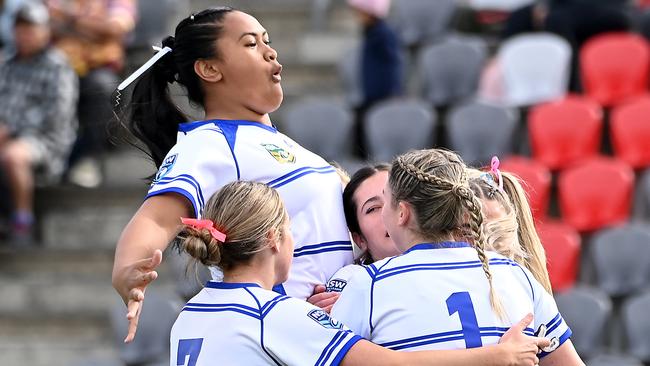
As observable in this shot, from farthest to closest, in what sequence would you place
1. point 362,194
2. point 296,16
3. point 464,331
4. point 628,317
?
point 296,16 < point 628,317 < point 362,194 < point 464,331

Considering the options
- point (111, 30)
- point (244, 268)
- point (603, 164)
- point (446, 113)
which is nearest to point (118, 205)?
point (111, 30)

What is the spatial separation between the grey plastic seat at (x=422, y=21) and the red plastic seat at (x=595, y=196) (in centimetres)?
188

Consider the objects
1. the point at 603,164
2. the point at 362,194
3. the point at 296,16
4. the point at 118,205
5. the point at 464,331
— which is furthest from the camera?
the point at 296,16

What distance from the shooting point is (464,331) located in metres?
3.02

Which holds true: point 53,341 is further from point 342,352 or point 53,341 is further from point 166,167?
point 342,352

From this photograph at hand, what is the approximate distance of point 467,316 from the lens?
3.02 meters

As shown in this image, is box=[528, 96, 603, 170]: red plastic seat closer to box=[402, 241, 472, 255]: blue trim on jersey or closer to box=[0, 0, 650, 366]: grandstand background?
box=[0, 0, 650, 366]: grandstand background

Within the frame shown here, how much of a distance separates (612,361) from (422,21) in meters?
3.51

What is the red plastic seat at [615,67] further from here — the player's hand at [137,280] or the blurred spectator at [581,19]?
the player's hand at [137,280]

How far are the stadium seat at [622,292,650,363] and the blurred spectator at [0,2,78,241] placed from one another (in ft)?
11.3

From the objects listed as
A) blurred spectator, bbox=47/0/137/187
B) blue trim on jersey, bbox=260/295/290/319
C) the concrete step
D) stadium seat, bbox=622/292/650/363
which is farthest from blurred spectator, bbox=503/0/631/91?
blue trim on jersey, bbox=260/295/290/319

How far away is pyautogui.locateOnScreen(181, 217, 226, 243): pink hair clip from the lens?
10.0ft

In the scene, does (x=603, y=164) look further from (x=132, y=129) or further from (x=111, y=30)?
(x=132, y=129)

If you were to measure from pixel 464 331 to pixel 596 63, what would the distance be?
5.88 metres
